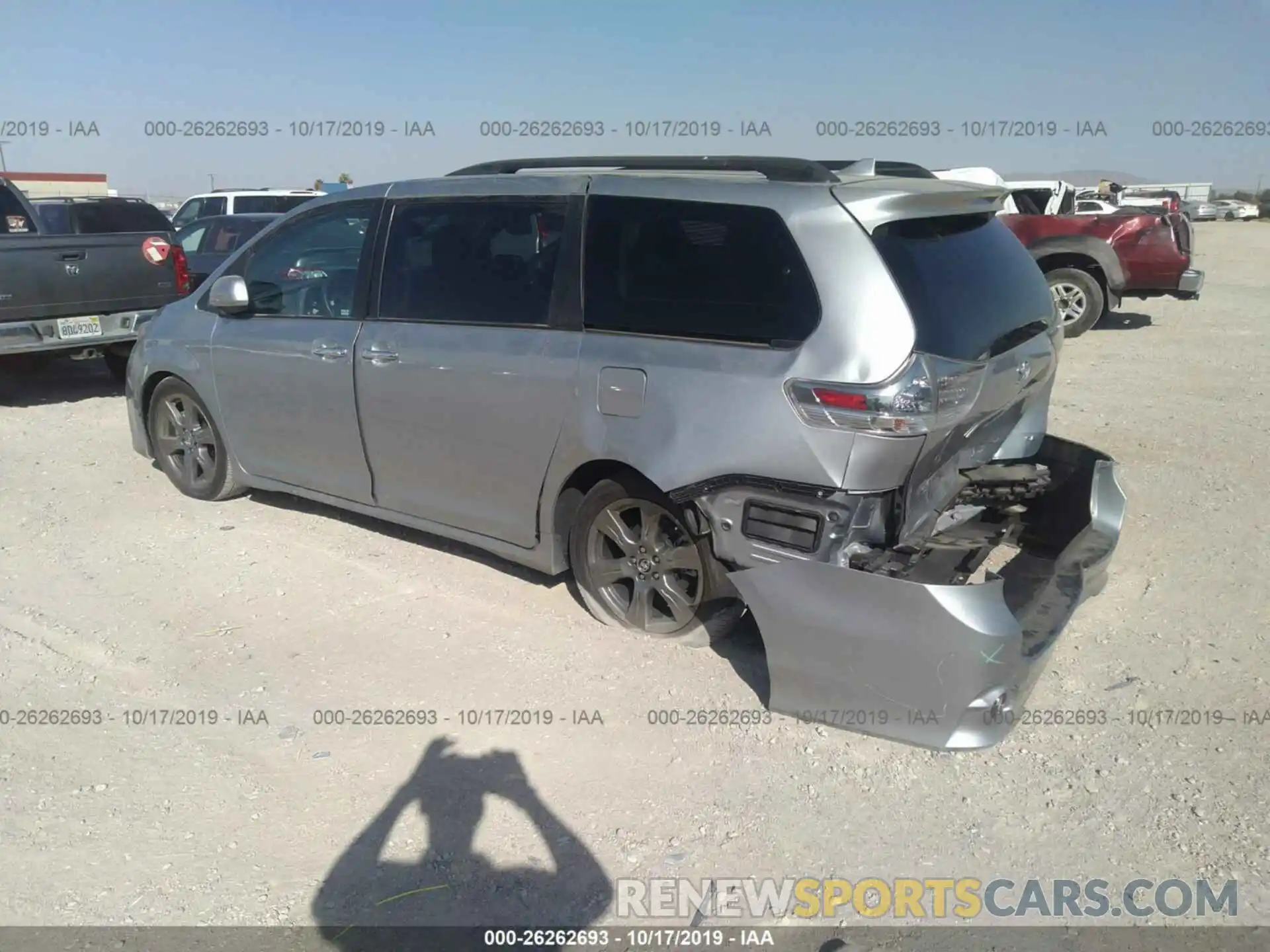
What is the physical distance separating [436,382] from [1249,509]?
4.58 meters

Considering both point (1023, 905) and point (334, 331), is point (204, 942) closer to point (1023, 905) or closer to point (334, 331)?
point (1023, 905)

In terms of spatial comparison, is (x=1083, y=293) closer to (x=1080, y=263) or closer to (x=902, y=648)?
(x=1080, y=263)

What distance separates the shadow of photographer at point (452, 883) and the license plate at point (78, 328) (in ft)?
22.3

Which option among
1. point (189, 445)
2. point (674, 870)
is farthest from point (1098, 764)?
point (189, 445)

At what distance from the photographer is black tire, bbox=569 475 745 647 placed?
3.95 metres

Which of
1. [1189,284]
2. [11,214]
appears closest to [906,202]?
[11,214]

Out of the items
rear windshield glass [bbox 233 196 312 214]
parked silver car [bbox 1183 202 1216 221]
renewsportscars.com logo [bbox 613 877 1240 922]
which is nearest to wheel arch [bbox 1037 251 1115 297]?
renewsportscars.com logo [bbox 613 877 1240 922]

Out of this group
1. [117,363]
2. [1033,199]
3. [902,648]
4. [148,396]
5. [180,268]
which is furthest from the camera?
[1033,199]

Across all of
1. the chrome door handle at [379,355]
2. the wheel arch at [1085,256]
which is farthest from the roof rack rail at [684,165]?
the wheel arch at [1085,256]

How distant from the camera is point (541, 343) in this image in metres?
4.16

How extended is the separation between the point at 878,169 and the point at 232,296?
333 cm

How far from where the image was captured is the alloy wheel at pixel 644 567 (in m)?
4.01

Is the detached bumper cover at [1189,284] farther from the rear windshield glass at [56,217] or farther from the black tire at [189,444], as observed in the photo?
the rear windshield glass at [56,217]

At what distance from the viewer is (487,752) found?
11.7 ft
